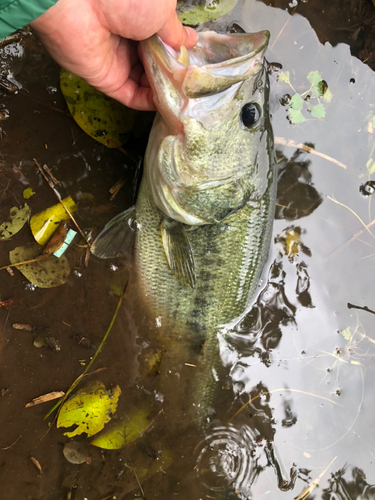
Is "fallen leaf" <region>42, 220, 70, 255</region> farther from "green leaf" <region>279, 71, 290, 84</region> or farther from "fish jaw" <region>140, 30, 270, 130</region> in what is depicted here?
"green leaf" <region>279, 71, 290, 84</region>

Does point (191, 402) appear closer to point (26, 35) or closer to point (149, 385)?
point (149, 385)

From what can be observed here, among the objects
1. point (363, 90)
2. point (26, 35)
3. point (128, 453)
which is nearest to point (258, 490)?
point (128, 453)

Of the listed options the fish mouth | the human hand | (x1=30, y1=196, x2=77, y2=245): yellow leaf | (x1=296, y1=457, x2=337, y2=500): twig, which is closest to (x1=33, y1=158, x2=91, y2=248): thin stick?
(x1=30, y1=196, x2=77, y2=245): yellow leaf

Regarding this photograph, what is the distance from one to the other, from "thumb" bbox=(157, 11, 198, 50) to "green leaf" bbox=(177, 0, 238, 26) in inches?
27.6

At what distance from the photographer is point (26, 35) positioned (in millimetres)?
2150

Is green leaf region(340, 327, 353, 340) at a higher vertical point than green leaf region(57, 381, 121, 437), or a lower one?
lower

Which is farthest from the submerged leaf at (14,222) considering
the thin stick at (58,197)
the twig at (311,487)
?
the twig at (311,487)

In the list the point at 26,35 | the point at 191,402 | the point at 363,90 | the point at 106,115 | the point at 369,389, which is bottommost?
the point at 369,389

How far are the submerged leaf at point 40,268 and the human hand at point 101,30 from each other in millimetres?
1168

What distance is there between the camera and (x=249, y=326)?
2570mm

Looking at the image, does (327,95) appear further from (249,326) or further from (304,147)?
(249,326)

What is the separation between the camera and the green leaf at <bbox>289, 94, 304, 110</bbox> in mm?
2529

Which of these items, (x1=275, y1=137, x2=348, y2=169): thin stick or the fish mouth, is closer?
the fish mouth

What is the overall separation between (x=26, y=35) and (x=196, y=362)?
2.49m
